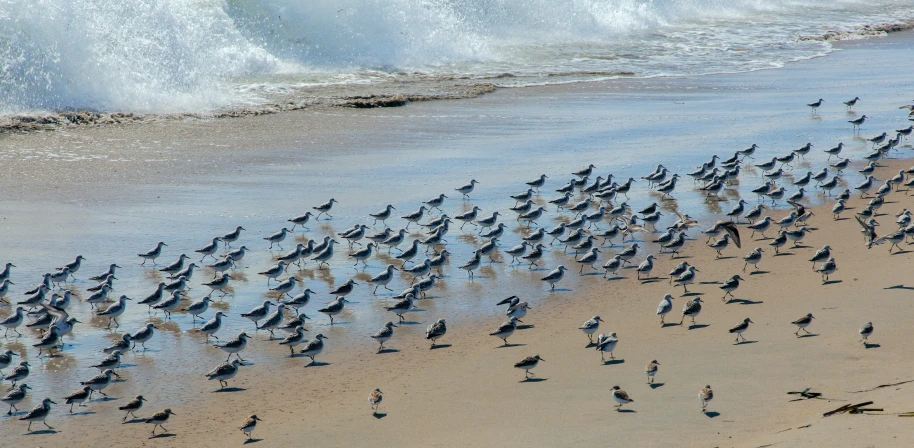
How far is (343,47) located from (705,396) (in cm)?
3186

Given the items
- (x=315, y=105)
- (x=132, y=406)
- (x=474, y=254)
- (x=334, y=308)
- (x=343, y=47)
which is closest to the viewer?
(x=132, y=406)

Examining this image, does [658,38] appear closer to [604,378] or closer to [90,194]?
[90,194]

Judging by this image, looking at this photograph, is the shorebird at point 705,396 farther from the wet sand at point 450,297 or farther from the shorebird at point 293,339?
the shorebird at point 293,339

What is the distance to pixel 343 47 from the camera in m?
39.5

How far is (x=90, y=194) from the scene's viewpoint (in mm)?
19078

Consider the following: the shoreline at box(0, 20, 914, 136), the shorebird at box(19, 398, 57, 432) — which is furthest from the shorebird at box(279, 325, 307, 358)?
the shoreline at box(0, 20, 914, 136)

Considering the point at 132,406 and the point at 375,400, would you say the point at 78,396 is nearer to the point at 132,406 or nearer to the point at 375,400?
the point at 132,406

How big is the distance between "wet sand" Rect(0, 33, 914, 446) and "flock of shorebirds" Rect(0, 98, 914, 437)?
219 millimetres

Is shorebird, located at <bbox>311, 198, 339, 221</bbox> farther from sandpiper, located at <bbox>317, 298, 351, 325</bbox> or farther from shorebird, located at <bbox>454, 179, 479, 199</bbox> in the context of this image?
sandpiper, located at <bbox>317, 298, 351, 325</bbox>

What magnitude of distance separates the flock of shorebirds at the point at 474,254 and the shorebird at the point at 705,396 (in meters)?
0.03

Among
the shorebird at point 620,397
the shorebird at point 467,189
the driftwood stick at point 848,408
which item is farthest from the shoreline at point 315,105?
the driftwood stick at point 848,408

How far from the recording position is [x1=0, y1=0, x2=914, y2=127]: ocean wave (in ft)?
93.6

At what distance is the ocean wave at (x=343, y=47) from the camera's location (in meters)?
28.5

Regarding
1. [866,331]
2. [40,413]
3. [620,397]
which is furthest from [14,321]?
[866,331]
